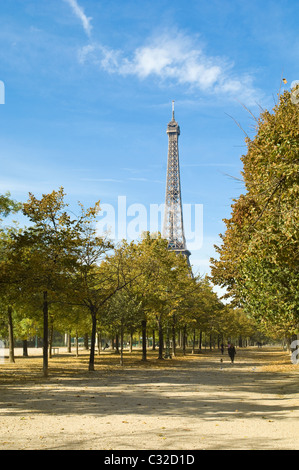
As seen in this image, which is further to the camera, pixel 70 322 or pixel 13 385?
pixel 70 322

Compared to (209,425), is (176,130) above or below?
above

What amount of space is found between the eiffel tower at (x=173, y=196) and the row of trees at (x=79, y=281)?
4850cm

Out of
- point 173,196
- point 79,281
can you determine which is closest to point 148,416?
point 79,281

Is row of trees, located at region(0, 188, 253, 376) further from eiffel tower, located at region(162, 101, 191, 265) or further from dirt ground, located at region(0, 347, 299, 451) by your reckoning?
eiffel tower, located at region(162, 101, 191, 265)

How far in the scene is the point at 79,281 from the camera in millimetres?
26000

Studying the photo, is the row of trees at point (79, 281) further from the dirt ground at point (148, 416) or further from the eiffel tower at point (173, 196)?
the eiffel tower at point (173, 196)

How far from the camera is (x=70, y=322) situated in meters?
38.6

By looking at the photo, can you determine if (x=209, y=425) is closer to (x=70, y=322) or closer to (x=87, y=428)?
(x=87, y=428)

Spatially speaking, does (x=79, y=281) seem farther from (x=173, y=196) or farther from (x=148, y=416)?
(x=173, y=196)

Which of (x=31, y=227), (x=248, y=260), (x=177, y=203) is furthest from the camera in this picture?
(x=177, y=203)

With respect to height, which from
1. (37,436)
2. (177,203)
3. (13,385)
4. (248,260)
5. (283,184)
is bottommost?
(13,385)
